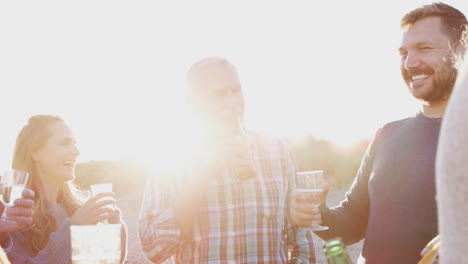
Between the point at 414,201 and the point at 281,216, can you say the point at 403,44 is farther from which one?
the point at 281,216

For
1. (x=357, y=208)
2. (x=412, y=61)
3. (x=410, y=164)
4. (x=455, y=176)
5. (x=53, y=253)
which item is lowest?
(x=53, y=253)

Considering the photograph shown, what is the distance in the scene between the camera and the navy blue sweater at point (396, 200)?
2855mm

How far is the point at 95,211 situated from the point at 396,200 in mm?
1930

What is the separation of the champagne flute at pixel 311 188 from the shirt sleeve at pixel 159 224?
773 millimetres

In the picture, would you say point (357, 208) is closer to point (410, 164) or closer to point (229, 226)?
point (410, 164)

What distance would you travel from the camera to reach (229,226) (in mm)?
2814

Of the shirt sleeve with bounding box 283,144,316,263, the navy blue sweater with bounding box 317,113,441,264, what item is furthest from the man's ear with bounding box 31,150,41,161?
the navy blue sweater with bounding box 317,113,441,264

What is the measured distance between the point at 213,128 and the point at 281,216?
70 cm

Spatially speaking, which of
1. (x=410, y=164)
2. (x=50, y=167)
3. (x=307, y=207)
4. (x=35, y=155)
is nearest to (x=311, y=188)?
(x=307, y=207)

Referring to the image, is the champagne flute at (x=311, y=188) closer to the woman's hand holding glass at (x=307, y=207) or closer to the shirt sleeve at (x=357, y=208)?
the woman's hand holding glass at (x=307, y=207)

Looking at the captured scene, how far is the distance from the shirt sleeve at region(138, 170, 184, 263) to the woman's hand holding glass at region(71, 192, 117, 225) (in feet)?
0.98

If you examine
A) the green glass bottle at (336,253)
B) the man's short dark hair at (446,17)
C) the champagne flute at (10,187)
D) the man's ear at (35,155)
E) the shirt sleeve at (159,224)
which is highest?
the man's short dark hair at (446,17)

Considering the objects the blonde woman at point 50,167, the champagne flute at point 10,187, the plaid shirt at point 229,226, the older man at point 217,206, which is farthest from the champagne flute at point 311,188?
the blonde woman at point 50,167

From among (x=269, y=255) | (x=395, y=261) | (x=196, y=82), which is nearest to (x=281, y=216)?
(x=269, y=255)
